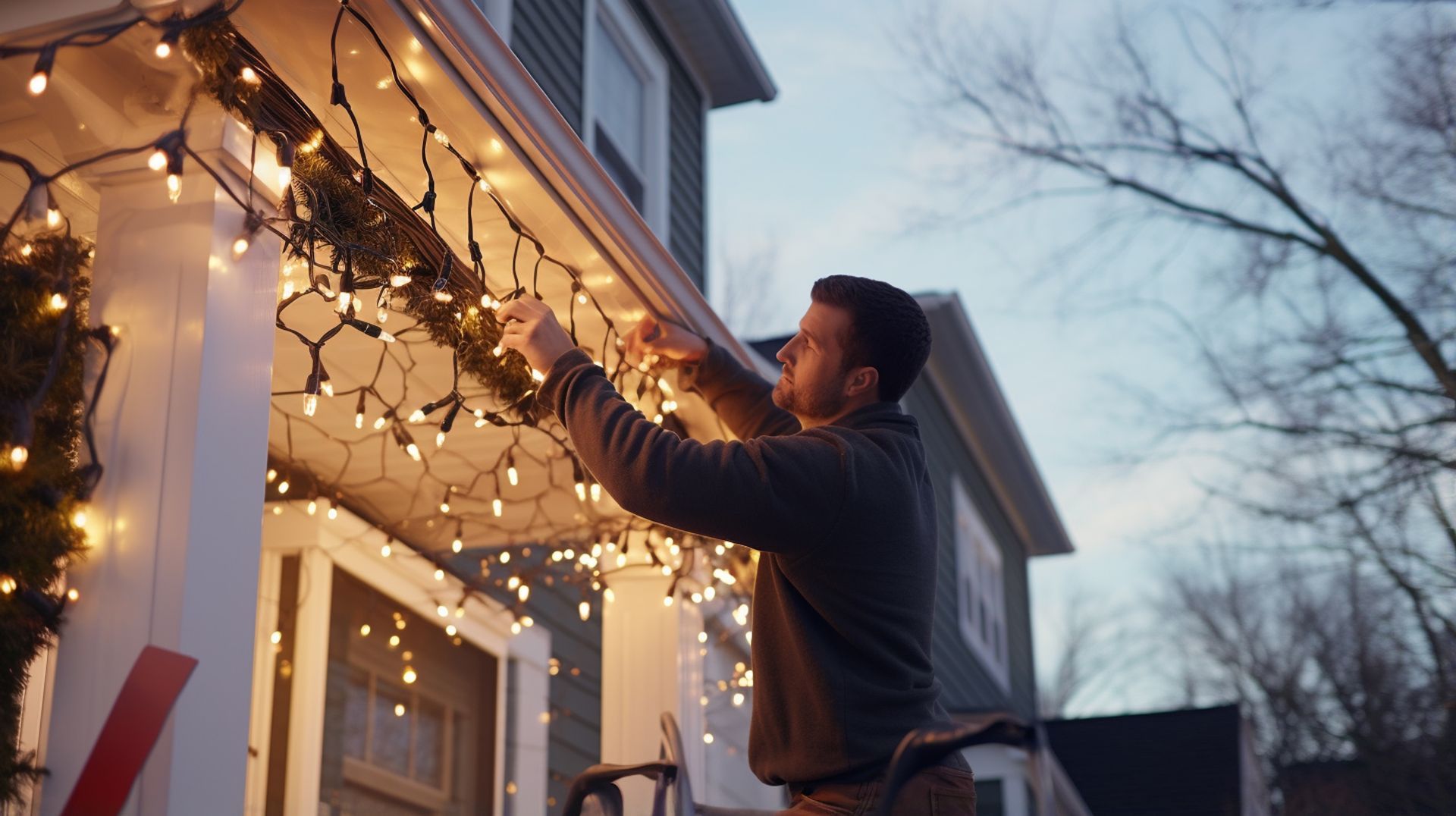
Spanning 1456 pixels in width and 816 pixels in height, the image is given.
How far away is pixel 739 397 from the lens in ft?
11.1

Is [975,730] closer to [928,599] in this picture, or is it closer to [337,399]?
[928,599]

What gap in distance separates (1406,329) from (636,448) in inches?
414

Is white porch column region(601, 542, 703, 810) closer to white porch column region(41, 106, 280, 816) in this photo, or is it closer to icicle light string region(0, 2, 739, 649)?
icicle light string region(0, 2, 739, 649)

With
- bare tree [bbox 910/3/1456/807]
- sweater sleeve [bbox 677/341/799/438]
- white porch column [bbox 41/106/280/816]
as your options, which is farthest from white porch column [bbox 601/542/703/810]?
bare tree [bbox 910/3/1456/807]

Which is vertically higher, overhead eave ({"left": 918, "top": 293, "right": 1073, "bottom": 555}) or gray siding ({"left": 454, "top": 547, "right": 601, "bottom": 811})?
overhead eave ({"left": 918, "top": 293, "right": 1073, "bottom": 555})

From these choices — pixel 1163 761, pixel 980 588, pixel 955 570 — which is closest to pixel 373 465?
pixel 955 570

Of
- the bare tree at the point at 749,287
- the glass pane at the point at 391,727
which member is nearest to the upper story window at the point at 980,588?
the bare tree at the point at 749,287

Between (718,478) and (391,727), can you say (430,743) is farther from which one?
(718,478)

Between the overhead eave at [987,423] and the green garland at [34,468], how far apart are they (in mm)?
9659

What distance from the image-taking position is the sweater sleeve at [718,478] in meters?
2.25

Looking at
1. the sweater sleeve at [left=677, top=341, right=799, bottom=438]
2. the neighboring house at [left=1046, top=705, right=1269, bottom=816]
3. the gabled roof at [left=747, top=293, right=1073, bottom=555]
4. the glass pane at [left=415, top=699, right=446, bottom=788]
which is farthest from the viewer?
the gabled roof at [left=747, top=293, right=1073, bottom=555]

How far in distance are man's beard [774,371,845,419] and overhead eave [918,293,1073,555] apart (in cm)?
899

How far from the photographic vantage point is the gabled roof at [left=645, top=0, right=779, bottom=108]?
7875mm

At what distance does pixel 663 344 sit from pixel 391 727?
2531mm
